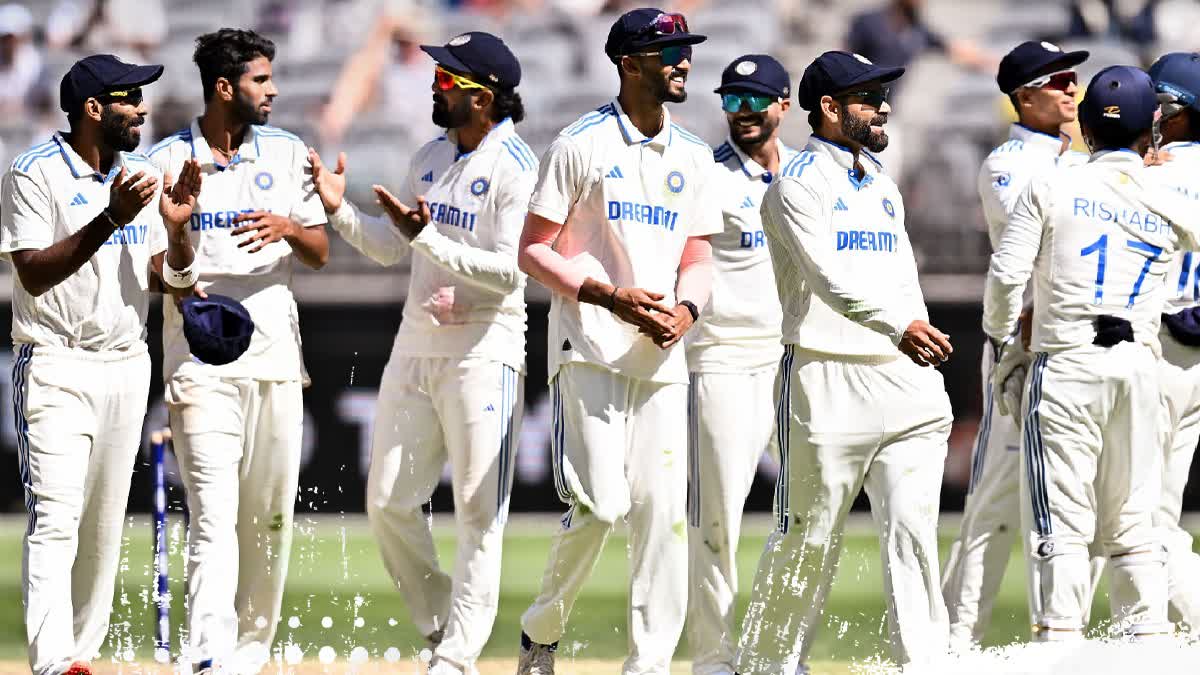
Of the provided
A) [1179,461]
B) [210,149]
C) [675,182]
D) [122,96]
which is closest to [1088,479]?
[1179,461]

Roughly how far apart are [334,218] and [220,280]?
1.51 ft

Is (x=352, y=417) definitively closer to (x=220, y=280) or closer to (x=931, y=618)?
(x=220, y=280)

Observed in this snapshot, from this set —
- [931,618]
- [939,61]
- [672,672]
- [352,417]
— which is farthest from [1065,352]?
[939,61]

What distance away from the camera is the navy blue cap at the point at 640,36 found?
623 cm

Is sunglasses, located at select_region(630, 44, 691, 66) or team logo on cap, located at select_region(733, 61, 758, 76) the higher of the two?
sunglasses, located at select_region(630, 44, 691, 66)

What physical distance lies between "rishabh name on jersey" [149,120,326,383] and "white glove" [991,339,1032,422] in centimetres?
257

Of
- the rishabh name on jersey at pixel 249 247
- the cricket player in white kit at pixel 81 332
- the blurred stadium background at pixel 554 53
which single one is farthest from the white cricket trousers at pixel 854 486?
the blurred stadium background at pixel 554 53

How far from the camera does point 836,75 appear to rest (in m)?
6.14

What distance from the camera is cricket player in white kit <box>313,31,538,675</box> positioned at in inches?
264

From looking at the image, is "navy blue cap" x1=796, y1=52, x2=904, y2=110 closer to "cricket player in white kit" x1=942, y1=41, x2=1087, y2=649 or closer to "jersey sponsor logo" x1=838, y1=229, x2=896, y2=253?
"jersey sponsor logo" x1=838, y1=229, x2=896, y2=253

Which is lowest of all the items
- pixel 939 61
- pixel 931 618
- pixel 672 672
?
pixel 672 672

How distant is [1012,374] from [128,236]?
10.6 ft

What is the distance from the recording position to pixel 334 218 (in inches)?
268

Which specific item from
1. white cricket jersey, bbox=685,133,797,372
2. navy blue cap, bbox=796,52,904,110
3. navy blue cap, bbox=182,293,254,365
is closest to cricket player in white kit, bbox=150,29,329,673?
navy blue cap, bbox=182,293,254,365
